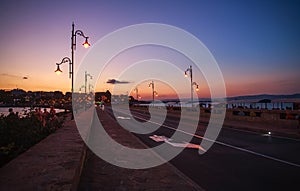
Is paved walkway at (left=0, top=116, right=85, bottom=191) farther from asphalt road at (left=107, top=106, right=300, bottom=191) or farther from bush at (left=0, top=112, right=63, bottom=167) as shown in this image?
asphalt road at (left=107, top=106, right=300, bottom=191)

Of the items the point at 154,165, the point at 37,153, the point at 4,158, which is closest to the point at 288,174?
the point at 154,165

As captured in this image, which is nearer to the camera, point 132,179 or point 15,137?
point 132,179

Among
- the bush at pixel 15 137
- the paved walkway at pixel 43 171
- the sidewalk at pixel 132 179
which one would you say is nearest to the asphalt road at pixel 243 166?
the sidewalk at pixel 132 179

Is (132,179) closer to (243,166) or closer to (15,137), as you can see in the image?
(243,166)

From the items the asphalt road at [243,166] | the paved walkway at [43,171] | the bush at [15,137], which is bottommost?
the asphalt road at [243,166]

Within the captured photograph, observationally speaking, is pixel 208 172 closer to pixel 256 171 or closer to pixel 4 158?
pixel 256 171

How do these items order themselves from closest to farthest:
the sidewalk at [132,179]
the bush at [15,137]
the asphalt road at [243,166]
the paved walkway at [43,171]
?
1. the paved walkway at [43,171]
2. the sidewalk at [132,179]
3. the asphalt road at [243,166]
4. the bush at [15,137]

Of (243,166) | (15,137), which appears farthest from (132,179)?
(15,137)

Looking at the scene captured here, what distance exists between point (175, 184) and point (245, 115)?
21.5 m

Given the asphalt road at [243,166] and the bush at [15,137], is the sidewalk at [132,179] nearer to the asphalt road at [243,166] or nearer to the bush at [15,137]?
the asphalt road at [243,166]

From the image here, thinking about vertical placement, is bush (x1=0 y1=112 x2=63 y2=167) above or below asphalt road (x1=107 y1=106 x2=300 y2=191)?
above

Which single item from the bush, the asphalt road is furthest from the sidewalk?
the bush

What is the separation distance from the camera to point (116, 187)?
641 cm

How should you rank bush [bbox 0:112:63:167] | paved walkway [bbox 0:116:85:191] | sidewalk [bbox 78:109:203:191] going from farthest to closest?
bush [bbox 0:112:63:167]
sidewalk [bbox 78:109:203:191]
paved walkway [bbox 0:116:85:191]
